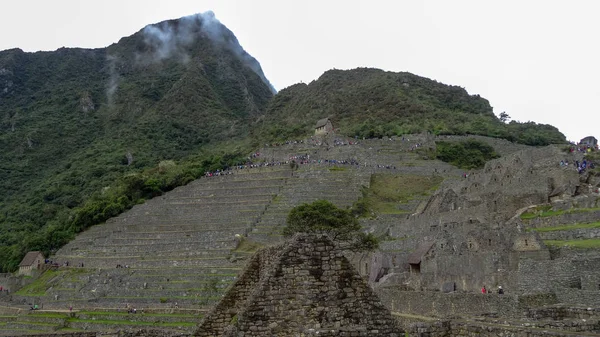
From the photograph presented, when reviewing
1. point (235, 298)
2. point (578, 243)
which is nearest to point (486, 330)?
point (235, 298)

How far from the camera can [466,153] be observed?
2744 inches

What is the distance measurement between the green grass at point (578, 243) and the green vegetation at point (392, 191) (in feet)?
82.0

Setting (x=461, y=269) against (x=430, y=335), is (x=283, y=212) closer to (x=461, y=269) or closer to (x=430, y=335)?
(x=461, y=269)

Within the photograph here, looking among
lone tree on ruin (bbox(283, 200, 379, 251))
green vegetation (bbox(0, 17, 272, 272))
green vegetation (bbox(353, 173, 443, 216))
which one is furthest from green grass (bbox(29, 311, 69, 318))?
green vegetation (bbox(353, 173, 443, 216))

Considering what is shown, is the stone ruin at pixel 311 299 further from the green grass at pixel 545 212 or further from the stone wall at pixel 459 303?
the green grass at pixel 545 212

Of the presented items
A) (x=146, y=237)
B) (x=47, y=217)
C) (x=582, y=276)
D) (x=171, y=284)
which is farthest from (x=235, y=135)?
(x=582, y=276)

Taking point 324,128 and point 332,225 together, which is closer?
point 332,225

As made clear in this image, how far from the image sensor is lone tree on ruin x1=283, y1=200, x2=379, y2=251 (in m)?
39.0

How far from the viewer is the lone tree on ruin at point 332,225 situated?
39.0m

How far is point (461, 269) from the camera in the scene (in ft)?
77.7

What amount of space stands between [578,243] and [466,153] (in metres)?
47.3

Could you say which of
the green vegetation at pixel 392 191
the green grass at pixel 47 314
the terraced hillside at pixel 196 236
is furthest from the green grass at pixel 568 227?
the green grass at pixel 47 314

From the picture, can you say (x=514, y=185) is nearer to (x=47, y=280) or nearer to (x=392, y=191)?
(x=392, y=191)

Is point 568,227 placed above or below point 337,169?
below
